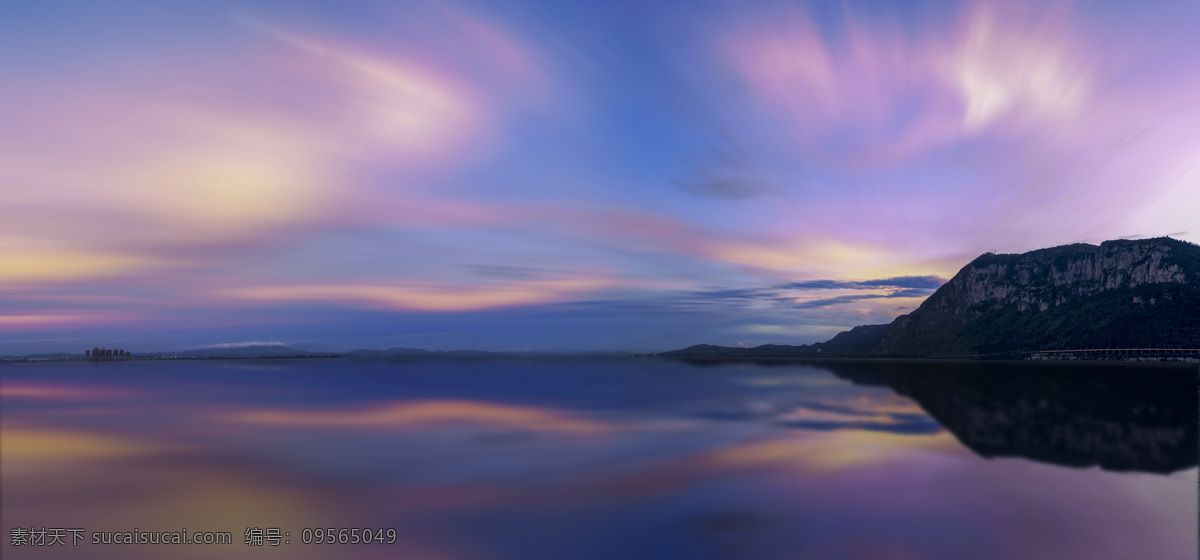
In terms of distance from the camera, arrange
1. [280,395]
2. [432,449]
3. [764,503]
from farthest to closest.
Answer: [280,395], [432,449], [764,503]

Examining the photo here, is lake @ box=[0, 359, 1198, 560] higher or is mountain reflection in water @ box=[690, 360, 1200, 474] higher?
lake @ box=[0, 359, 1198, 560]

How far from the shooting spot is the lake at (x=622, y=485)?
16.7m

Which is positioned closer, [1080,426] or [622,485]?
[622,485]

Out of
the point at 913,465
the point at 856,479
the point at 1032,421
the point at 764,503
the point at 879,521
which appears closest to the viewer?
the point at 879,521

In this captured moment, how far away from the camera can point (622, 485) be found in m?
23.8

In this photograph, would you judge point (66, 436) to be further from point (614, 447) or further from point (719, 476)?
point (719, 476)

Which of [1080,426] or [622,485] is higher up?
[622,485]

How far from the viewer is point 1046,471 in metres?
25.7

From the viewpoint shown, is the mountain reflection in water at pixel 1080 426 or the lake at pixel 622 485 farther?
the mountain reflection in water at pixel 1080 426

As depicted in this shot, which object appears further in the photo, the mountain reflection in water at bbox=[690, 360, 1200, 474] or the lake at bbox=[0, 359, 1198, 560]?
the mountain reflection in water at bbox=[690, 360, 1200, 474]

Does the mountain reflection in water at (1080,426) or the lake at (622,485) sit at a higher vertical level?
the lake at (622,485)

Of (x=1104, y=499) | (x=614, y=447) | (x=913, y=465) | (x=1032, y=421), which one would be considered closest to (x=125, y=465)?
(x=614, y=447)

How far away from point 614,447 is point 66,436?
139ft

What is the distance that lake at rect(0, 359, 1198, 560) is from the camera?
16734 millimetres
